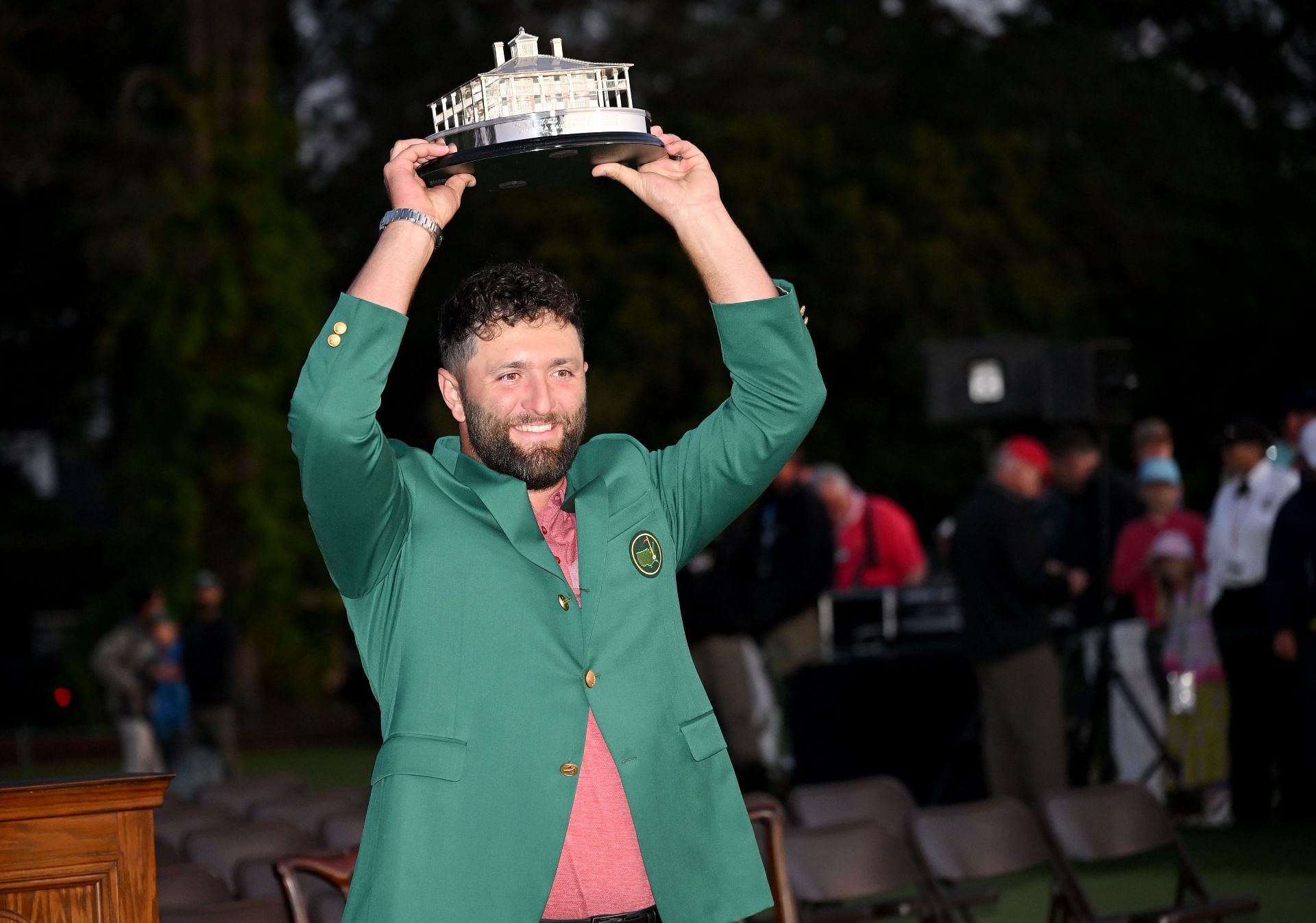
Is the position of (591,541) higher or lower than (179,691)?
higher

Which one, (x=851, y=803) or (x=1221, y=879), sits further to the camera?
(x=1221, y=879)

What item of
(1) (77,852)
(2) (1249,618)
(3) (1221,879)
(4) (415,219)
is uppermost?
(4) (415,219)

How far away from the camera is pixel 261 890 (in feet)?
16.1

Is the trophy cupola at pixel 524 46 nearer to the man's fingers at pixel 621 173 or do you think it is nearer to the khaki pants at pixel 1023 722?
the man's fingers at pixel 621 173

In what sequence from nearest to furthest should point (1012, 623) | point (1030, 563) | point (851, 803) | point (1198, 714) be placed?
1. point (851, 803)
2. point (1030, 563)
3. point (1012, 623)
4. point (1198, 714)

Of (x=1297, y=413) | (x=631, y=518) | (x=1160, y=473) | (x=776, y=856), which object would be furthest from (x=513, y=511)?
(x=1160, y=473)

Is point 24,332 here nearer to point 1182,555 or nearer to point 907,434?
point 907,434

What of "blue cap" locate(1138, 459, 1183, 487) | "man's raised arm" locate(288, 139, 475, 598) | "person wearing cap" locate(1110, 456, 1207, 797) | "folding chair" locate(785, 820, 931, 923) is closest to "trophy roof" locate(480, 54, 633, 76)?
"man's raised arm" locate(288, 139, 475, 598)

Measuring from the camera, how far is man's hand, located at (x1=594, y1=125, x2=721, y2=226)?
2.88 m

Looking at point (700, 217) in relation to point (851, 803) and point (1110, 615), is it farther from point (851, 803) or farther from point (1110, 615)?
point (1110, 615)

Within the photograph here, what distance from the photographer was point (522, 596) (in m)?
2.70

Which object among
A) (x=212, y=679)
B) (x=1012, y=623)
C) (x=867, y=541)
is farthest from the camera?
(x=212, y=679)

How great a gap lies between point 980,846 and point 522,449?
10.9 ft

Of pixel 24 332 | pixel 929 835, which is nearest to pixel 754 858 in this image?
pixel 929 835
